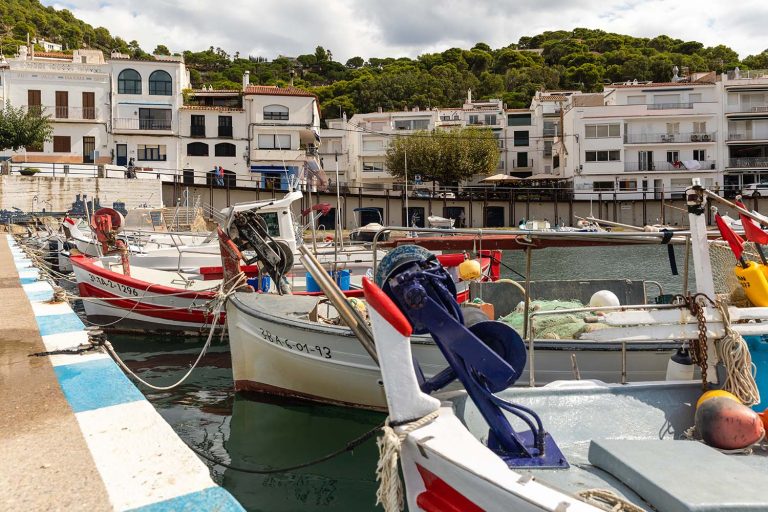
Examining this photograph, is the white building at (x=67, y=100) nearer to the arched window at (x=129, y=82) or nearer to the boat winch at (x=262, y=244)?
the arched window at (x=129, y=82)

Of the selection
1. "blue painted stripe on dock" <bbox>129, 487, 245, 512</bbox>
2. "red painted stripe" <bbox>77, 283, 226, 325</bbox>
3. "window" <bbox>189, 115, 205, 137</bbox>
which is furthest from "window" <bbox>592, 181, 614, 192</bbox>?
"blue painted stripe on dock" <bbox>129, 487, 245, 512</bbox>

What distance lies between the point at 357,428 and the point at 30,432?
4991 mm

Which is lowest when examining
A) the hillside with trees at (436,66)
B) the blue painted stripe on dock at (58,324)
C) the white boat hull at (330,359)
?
the white boat hull at (330,359)

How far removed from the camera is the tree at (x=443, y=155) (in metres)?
56.7

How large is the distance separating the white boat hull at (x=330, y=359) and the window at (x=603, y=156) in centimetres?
5006

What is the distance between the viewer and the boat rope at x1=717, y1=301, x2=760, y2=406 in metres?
4.57

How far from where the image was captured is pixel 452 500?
3088 millimetres

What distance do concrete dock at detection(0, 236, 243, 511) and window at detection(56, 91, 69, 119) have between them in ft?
157

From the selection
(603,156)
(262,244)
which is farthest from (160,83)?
(262,244)

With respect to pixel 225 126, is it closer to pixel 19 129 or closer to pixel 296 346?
pixel 19 129

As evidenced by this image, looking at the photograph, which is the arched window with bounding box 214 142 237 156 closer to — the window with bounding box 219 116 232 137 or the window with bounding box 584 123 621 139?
the window with bounding box 219 116 232 137

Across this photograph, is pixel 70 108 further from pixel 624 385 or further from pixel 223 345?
pixel 624 385

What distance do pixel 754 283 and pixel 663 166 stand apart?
53.3 m

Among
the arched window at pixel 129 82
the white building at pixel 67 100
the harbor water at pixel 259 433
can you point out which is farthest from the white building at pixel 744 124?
the harbor water at pixel 259 433
